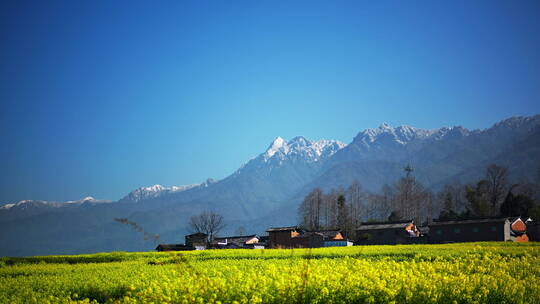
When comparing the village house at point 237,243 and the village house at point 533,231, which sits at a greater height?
the village house at point 533,231

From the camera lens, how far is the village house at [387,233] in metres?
67.7

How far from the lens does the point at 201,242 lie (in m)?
83.8

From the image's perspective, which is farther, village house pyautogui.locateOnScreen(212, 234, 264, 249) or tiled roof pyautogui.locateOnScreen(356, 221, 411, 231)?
village house pyautogui.locateOnScreen(212, 234, 264, 249)

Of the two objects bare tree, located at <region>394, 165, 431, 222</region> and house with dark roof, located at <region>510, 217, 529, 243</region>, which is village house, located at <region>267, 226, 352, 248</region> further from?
bare tree, located at <region>394, 165, 431, 222</region>

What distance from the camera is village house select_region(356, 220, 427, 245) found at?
6769 centimetres

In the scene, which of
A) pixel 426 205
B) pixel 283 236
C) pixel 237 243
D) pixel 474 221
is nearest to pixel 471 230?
pixel 474 221

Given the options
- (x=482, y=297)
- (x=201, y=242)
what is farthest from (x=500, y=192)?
(x=482, y=297)

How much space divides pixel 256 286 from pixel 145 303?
274 cm

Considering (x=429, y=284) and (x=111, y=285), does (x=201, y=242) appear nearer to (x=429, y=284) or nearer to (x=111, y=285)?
(x=111, y=285)

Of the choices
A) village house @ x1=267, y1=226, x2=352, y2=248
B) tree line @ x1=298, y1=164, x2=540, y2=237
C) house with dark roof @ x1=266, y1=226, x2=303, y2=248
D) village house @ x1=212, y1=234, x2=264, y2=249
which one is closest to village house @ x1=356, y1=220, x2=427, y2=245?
village house @ x1=267, y1=226, x2=352, y2=248

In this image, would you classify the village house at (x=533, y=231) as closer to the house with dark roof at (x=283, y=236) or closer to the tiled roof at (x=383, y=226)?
the tiled roof at (x=383, y=226)

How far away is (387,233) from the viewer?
70.0m

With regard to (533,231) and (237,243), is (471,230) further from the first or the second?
(237,243)

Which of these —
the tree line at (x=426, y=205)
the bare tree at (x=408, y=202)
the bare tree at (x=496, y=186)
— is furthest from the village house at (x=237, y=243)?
the bare tree at (x=496, y=186)
